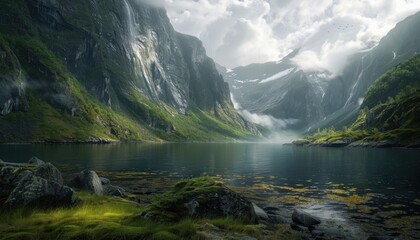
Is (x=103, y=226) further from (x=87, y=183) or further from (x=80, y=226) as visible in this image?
(x=87, y=183)

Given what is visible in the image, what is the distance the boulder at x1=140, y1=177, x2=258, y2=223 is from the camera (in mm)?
21234

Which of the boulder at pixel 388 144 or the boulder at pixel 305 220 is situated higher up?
the boulder at pixel 388 144

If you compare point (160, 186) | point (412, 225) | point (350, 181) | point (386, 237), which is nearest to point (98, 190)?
point (160, 186)

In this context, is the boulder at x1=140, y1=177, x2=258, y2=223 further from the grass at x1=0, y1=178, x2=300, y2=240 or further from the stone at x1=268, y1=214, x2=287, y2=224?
the stone at x1=268, y1=214, x2=287, y2=224

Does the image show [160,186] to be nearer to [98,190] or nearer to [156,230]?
[98,190]

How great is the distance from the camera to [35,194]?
67.2 feet

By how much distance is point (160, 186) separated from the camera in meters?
47.3

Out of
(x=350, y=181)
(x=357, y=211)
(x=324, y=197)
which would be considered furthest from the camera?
(x=350, y=181)

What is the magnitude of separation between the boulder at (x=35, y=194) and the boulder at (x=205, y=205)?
636 centimetres

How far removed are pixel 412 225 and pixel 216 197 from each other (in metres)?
16.7

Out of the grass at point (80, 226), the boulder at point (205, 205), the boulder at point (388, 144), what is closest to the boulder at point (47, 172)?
the grass at point (80, 226)

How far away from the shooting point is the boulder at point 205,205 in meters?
21.2

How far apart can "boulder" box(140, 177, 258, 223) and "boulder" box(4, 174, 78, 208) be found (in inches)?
250

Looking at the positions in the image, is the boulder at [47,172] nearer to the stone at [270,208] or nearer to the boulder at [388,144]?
the stone at [270,208]
